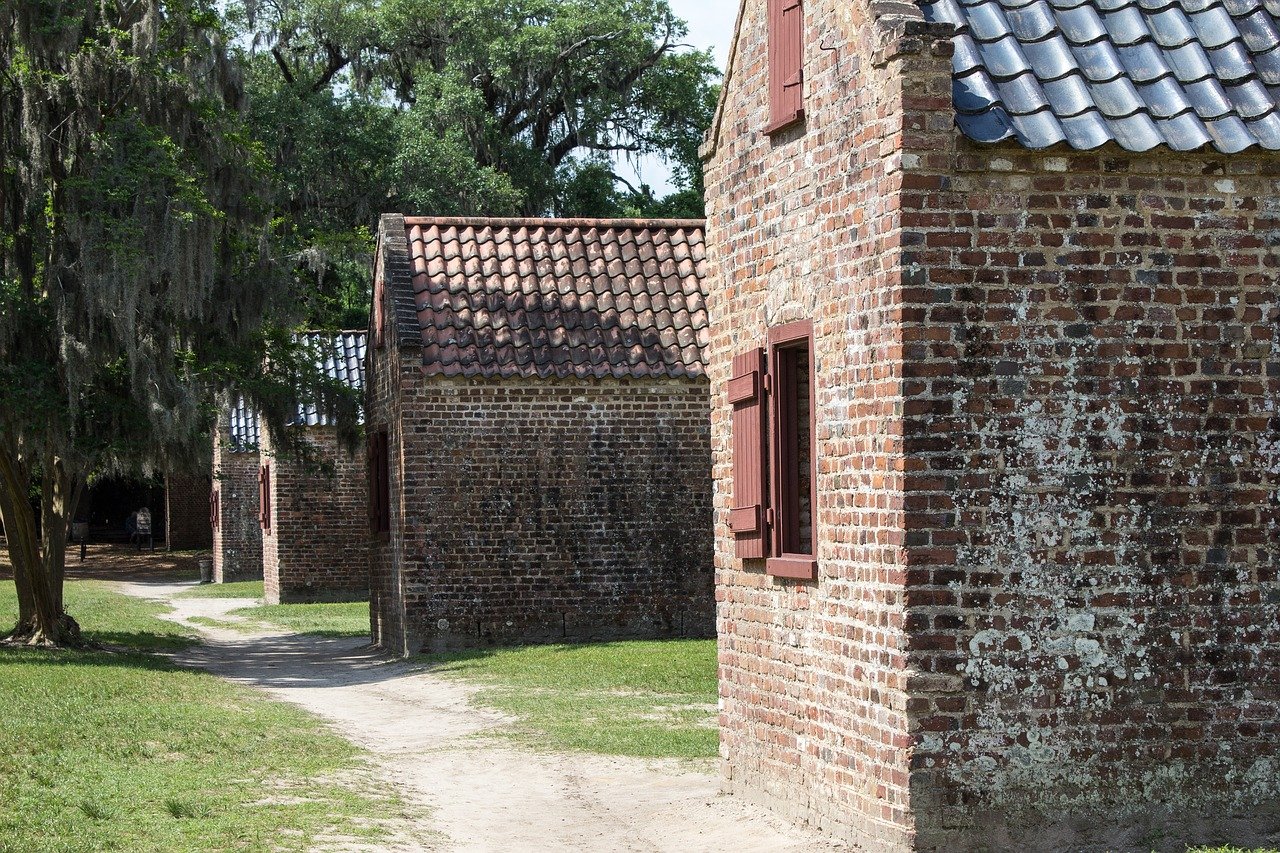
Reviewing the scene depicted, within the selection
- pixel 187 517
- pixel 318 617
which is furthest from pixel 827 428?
pixel 187 517

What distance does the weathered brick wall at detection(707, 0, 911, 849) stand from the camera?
24.9 feet

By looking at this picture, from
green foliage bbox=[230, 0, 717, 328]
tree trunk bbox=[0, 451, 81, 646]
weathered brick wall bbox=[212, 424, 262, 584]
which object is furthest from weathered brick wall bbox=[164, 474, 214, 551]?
tree trunk bbox=[0, 451, 81, 646]

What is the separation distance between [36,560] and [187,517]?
34.9m

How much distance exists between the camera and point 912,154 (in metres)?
7.45

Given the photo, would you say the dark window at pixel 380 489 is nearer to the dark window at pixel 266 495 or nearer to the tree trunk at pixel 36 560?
the tree trunk at pixel 36 560

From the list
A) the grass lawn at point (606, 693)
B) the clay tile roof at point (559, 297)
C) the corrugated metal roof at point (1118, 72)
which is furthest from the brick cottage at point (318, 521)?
the corrugated metal roof at point (1118, 72)

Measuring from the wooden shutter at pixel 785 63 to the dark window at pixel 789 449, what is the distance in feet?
3.87

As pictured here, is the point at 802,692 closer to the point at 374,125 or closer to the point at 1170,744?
the point at 1170,744

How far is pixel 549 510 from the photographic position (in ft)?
66.9

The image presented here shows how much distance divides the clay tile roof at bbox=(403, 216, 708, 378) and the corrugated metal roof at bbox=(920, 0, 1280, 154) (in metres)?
12.3

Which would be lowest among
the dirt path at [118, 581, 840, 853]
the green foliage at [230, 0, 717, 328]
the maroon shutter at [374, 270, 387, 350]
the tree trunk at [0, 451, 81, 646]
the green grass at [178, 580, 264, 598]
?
the green grass at [178, 580, 264, 598]

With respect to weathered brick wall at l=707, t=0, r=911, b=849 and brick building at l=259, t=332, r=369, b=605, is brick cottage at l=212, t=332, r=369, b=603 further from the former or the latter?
weathered brick wall at l=707, t=0, r=911, b=849

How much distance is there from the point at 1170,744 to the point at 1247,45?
11.5 ft

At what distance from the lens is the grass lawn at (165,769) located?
28.3ft
